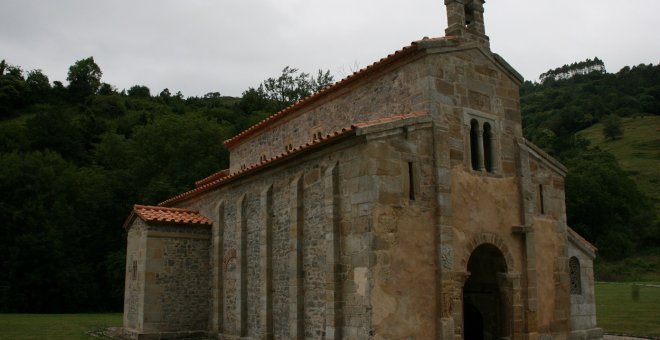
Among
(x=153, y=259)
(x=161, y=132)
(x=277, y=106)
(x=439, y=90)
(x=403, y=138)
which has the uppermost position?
(x=277, y=106)

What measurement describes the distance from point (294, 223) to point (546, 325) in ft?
22.3

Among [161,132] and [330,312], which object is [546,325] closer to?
[330,312]

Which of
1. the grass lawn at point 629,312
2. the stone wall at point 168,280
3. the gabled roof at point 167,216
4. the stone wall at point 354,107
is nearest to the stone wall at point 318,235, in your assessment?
the stone wall at point 354,107

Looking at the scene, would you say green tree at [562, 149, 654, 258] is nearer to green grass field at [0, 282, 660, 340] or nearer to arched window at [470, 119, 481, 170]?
green grass field at [0, 282, 660, 340]

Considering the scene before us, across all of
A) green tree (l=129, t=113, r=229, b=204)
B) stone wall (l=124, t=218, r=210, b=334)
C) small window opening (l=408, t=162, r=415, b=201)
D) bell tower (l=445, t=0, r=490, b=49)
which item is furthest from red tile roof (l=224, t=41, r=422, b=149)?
green tree (l=129, t=113, r=229, b=204)

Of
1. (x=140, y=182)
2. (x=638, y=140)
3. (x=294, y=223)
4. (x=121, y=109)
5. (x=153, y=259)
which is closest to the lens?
(x=294, y=223)

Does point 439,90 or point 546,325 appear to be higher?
point 439,90

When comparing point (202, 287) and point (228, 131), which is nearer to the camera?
point (202, 287)

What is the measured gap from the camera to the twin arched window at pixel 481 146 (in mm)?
12867

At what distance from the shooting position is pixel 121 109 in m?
68.6

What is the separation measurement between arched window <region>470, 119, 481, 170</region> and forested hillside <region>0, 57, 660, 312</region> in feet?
92.5

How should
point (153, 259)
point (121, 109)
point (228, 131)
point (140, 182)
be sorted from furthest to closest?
point (121, 109) → point (228, 131) → point (140, 182) → point (153, 259)

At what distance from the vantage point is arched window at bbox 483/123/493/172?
1317 centimetres

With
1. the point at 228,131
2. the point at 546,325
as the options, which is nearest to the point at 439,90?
the point at 546,325
